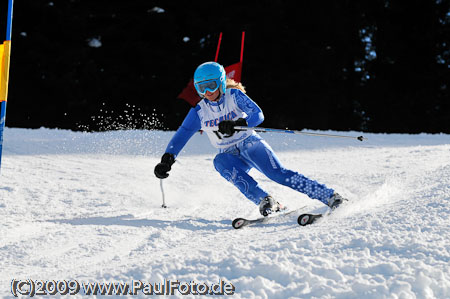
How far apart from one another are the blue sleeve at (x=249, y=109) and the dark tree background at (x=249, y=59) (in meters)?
10.7

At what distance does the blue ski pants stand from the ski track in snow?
0.87 feet

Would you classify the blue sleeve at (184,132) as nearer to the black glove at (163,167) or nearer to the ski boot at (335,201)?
the black glove at (163,167)

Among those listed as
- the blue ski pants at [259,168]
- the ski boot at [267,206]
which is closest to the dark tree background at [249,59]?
the blue ski pants at [259,168]

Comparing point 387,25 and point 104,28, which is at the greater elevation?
point 387,25

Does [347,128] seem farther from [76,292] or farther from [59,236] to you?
[76,292]

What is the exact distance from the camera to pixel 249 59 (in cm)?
1474

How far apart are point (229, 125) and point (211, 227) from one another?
0.71 m

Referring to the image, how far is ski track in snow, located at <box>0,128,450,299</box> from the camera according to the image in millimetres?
1907

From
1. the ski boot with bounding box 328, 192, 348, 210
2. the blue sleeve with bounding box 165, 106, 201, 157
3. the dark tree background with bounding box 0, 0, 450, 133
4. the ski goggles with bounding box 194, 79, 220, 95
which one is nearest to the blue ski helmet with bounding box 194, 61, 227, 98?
the ski goggles with bounding box 194, 79, 220, 95

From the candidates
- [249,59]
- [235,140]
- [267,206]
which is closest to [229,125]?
[235,140]

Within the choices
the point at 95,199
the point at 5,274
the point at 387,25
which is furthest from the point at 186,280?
the point at 387,25

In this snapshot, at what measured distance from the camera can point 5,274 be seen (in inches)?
92.8

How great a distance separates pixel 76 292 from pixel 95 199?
2497 mm

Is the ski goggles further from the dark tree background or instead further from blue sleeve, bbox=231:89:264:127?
the dark tree background
